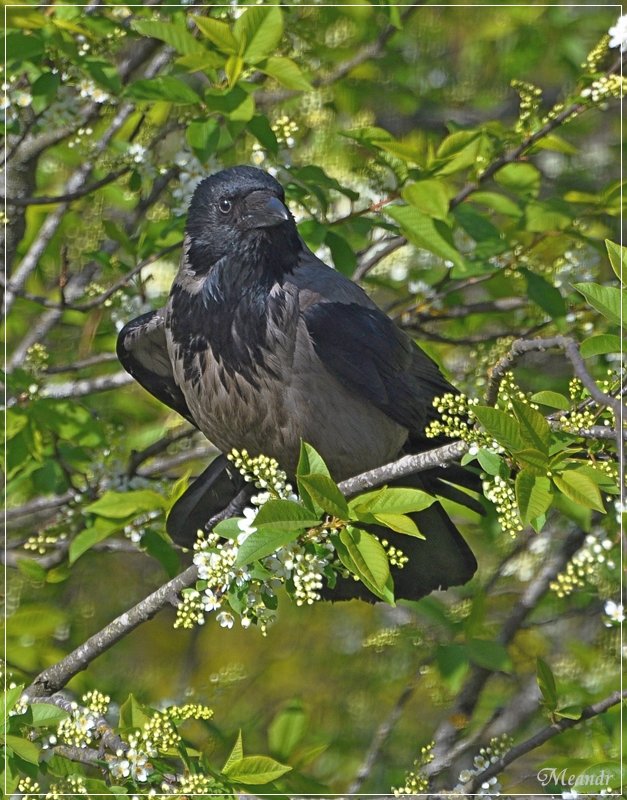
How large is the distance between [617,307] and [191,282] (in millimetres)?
1285

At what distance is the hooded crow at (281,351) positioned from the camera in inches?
101

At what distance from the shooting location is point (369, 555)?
1791 mm

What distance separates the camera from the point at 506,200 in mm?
2984

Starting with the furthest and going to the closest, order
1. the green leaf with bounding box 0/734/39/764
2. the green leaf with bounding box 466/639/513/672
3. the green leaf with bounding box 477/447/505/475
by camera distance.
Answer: the green leaf with bounding box 466/639/513/672 → the green leaf with bounding box 0/734/39/764 → the green leaf with bounding box 477/447/505/475

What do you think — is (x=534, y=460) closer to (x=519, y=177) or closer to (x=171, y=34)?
(x=171, y=34)

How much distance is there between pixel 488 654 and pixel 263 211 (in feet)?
4.52

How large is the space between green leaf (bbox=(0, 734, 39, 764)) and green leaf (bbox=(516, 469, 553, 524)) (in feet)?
3.37

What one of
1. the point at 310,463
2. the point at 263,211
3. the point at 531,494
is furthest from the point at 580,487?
the point at 263,211

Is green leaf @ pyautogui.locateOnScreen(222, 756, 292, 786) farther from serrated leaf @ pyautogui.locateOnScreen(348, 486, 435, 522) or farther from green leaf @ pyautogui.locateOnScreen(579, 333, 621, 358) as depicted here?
green leaf @ pyautogui.locateOnScreen(579, 333, 621, 358)

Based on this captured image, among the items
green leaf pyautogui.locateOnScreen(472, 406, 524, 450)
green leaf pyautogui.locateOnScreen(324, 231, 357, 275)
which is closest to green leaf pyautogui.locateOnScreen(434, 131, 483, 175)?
green leaf pyautogui.locateOnScreen(324, 231, 357, 275)

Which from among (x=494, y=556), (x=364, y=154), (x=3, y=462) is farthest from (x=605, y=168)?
(x=3, y=462)

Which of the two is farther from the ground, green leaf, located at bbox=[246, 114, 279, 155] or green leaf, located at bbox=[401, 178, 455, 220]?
green leaf, located at bbox=[246, 114, 279, 155]

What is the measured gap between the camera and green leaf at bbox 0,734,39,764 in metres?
1.98

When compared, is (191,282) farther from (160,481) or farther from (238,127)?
(160,481)
